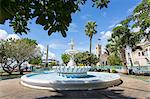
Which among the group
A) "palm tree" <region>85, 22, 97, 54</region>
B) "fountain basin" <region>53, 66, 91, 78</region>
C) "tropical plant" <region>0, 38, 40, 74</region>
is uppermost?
"palm tree" <region>85, 22, 97, 54</region>

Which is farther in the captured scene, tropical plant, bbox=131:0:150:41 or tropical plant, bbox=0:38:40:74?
tropical plant, bbox=0:38:40:74

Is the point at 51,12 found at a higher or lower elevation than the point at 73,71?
higher

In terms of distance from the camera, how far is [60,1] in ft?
14.4

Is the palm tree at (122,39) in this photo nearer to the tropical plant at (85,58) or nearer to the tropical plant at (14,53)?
the tropical plant at (14,53)

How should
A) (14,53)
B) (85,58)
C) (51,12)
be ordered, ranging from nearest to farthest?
(51,12) < (14,53) < (85,58)

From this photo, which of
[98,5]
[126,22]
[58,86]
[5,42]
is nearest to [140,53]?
[126,22]

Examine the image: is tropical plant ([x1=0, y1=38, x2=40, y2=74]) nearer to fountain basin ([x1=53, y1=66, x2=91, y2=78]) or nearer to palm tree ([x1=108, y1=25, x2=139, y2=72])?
palm tree ([x1=108, y1=25, x2=139, y2=72])

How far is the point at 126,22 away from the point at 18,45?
20.0 m

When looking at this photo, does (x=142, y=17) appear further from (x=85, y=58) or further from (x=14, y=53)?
(x=85, y=58)

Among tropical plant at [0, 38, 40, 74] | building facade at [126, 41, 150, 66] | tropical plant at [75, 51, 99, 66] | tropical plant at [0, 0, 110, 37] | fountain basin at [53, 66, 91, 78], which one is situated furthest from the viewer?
tropical plant at [75, 51, 99, 66]

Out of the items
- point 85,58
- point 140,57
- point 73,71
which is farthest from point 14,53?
point 140,57

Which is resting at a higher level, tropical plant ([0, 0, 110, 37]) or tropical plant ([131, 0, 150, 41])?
tropical plant ([131, 0, 150, 41])

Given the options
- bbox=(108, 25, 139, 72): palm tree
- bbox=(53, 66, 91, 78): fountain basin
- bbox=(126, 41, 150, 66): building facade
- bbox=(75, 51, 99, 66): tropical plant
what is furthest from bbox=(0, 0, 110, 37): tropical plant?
bbox=(75, 51, 99, 66): tropical plant

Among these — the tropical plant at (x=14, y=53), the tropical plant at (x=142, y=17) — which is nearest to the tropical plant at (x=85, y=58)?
the tropical plant at (x=14, y=53)
